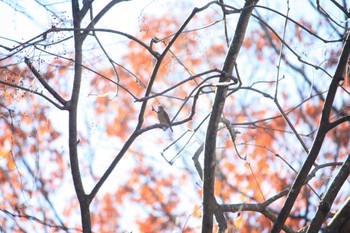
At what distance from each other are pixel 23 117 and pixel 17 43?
17.4 inches

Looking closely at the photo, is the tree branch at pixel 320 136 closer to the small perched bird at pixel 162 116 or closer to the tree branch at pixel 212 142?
the tree branch at pixel 212 142

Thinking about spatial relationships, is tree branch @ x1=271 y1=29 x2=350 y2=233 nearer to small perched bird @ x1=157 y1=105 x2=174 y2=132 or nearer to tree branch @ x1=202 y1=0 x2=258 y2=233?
tree branch @ x1=202 y1=0 x2=258 y2=233

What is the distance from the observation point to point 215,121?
1.88 metres

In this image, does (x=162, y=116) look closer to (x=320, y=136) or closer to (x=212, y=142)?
(x=212, y=142)

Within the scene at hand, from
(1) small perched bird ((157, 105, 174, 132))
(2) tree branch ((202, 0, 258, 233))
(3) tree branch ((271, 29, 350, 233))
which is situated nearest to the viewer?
(3) tree branch ((271, 29, 350, 233))

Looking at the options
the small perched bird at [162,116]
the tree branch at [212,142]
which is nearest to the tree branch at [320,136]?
the tree branch at [212,142]

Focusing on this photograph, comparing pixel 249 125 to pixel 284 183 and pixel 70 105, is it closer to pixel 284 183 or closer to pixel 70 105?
pixel 70 105

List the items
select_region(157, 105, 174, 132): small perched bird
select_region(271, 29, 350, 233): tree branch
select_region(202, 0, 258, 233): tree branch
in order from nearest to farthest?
select_region(271, 29, 350, 233): tree branch < select_region(202, 0, 258, 233): tree branch < select_region(157, 105, 174, 132): small perched bird

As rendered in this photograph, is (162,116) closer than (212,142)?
No

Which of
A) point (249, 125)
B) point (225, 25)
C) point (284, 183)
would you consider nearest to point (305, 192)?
point (284, 183)

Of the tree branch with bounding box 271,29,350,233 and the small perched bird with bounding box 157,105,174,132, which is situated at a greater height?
the small perched bird with bounding box 157,105,174,132

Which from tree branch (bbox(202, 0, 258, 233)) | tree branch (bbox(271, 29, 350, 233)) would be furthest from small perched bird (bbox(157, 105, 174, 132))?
tree branch (bbox(271, 29, 350, 233))

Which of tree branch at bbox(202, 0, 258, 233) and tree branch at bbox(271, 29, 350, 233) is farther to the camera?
tree branch at bbox(202, 0, 258, 233)

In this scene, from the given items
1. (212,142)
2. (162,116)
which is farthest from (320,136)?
(162,116)
